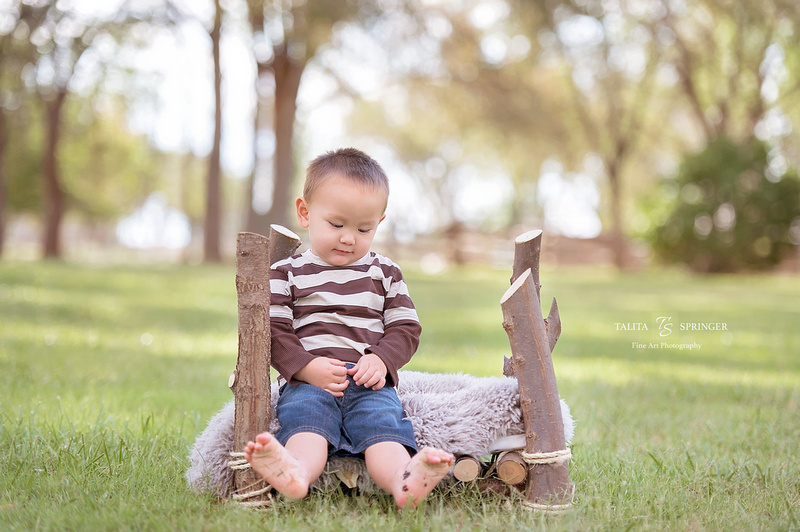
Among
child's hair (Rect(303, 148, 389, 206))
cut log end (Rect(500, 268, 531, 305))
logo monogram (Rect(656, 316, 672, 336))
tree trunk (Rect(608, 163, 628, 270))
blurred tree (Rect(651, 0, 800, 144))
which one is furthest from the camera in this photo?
tree trunk (Rect(608, 163, 628, 270))

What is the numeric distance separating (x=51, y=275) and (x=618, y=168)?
19.3 m

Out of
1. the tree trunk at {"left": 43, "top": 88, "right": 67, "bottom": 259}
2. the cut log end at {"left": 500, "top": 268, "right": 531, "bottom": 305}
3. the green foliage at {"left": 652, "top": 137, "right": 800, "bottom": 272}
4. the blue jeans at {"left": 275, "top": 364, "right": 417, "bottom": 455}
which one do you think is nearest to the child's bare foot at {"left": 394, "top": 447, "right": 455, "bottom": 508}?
the blue jeans at {"left": 275, "top": 364, "right": 417, "bottom": 455}

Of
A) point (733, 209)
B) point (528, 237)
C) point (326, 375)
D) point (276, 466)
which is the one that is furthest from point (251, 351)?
point (733, 209)

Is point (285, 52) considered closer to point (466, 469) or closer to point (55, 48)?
point (55, 48)

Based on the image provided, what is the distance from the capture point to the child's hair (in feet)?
8.86

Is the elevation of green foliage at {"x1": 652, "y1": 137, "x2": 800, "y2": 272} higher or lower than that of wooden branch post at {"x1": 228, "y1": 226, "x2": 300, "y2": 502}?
higher

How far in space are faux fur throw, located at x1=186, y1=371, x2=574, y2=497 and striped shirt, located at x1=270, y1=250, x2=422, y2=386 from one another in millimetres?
218

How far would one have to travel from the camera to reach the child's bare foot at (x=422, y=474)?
224cm

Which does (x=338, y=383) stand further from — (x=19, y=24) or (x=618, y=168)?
(x=618, y=168)

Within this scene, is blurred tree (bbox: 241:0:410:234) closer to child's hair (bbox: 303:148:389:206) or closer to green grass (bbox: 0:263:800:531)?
green grass (bbox: 0:263:800:531)

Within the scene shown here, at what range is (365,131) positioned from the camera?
1658 inches

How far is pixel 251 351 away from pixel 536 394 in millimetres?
979

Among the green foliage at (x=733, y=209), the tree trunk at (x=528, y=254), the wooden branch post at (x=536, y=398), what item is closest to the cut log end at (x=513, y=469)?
the wooden branch post at (x=536, y=398)

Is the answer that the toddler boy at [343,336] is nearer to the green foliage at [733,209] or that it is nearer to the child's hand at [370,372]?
the child's hand at [370,372]
